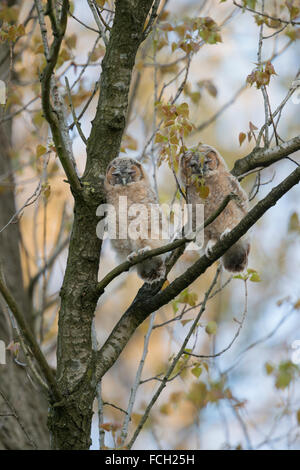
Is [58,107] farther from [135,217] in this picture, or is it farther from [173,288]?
[135,217]

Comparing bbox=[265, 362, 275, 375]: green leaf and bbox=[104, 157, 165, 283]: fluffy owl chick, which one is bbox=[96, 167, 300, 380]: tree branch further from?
bbox=[265, 362, 275, 375]: green leaf

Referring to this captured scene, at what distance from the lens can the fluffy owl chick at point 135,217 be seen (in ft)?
14.6

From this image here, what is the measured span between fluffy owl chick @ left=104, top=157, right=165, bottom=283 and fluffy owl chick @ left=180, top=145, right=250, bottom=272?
38cm

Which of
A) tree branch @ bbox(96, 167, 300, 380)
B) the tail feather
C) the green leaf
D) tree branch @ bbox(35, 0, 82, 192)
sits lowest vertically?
tree branch @ bbox(96, 167, 300, 380)

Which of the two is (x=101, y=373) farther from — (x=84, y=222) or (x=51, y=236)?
(x=51, y=236)

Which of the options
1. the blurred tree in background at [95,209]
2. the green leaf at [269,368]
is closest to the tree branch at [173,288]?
the blurred tree in background at [95,209]

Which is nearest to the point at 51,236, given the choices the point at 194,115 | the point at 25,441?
the point at 194,115

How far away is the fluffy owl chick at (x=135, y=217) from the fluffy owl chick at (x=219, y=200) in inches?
15.0

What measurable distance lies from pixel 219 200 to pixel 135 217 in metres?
0.72

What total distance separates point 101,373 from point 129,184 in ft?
5.28

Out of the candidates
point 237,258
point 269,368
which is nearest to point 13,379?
point 237,258

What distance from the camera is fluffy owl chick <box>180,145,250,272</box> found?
4.80 metres

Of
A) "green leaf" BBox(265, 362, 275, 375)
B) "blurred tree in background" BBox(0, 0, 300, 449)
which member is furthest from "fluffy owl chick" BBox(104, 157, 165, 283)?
"green leaf" BBox(265, 362, 275, 375)

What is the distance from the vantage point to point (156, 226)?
4.54 m
